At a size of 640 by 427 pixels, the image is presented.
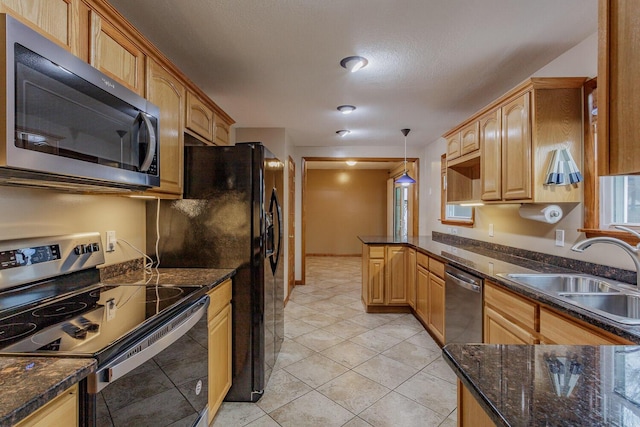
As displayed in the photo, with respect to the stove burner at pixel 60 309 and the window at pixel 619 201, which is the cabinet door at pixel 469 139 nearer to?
the window at pixel 619 201

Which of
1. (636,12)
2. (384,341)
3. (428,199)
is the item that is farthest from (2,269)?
(428,199)

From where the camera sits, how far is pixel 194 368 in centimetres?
156

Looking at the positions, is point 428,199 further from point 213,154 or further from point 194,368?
point 194,368

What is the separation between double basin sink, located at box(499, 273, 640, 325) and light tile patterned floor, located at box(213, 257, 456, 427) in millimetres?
997

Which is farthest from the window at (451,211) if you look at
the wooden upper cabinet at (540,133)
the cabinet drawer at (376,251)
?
the wooden upper cabinet at (540,133)

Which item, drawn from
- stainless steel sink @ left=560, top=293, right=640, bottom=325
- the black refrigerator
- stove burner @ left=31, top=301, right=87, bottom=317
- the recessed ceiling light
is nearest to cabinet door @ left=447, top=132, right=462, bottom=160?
the recessed ceiling light

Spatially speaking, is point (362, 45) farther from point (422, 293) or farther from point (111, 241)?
point (422, 293)

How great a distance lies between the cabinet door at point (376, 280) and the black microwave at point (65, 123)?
2975mm

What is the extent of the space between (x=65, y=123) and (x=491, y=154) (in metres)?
2.70

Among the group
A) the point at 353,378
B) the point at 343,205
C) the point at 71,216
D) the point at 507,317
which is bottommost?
the point at 353,378

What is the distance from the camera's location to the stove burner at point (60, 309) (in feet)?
4.05

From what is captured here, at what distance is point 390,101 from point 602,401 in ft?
9.55

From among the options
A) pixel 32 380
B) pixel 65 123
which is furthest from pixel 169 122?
pixel 32 380

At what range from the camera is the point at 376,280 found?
3957mm
